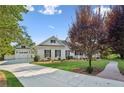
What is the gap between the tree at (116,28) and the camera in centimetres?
1235

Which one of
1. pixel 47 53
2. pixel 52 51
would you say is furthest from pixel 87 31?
pixel 52 51

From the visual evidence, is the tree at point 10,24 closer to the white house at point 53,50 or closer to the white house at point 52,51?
the white house at point 52,51

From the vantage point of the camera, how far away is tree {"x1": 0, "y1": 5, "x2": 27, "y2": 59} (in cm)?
1149

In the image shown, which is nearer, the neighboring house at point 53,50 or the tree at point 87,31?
the tree at point 87,31

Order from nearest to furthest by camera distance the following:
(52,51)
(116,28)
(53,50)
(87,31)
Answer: (116,28) → (87,31) → (52,51) → (53,50)

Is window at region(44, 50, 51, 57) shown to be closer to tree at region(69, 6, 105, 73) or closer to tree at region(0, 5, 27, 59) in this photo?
tree at region(69, 6, 105, 73)

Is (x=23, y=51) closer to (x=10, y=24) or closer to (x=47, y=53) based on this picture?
(x=47, y=53)

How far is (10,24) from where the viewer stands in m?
11.7

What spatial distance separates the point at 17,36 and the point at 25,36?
0.31 m

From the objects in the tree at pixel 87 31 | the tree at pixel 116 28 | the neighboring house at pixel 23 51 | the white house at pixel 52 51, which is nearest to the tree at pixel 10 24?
the neighboring house at pixel 23 51

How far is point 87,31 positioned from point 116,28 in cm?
166

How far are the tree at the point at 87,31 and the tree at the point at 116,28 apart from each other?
72 centimetres

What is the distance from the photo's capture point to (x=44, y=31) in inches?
523
